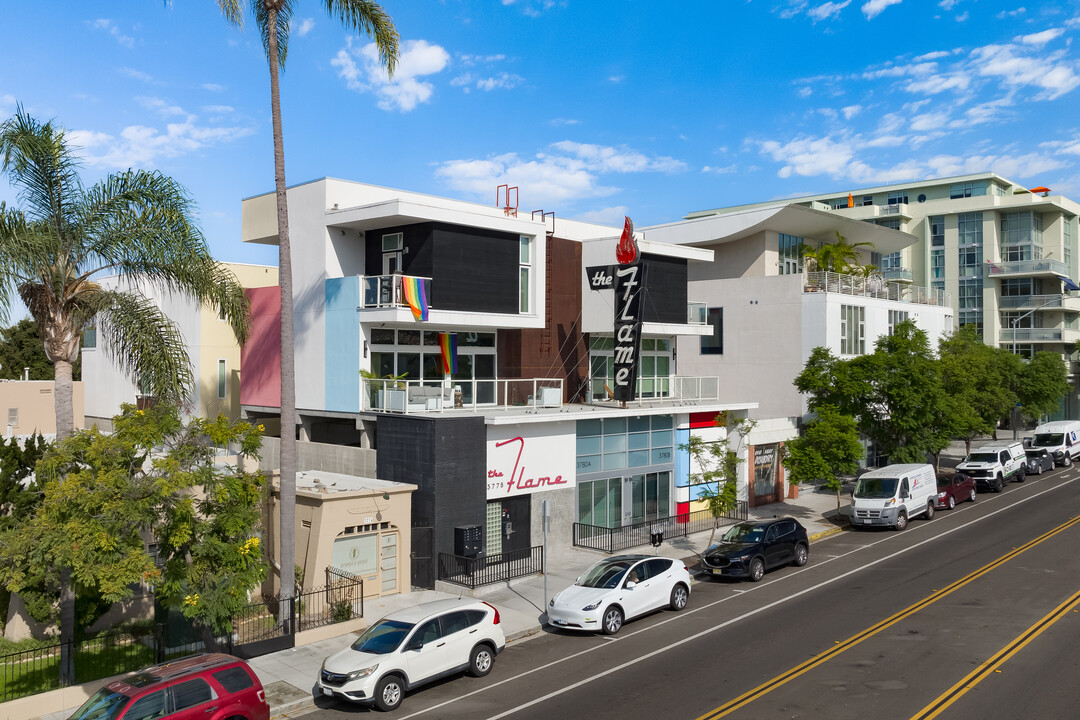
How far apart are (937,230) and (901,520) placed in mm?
58538

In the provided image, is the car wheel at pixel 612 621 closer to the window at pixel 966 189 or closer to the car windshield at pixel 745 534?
the car windshield at pixel 745 534

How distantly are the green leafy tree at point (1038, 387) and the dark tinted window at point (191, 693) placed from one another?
5548 centimetres

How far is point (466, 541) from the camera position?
2509 cm

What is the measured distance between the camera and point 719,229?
5000cm

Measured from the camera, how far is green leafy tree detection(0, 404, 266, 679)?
1467cm

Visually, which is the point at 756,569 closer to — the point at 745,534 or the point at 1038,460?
the point at 745,534

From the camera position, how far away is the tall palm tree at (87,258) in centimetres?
1722

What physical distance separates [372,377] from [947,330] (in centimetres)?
4708

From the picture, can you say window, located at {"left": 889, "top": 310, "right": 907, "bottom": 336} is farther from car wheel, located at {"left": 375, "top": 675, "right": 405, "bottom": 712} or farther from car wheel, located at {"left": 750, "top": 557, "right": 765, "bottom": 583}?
car wheel, located at {"left": 375, "top": 675, "right": 405, "bottom": 712}

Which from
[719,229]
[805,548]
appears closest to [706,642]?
[805,548]

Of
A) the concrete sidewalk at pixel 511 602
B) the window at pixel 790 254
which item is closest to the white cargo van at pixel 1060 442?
the window at pixel 790 254

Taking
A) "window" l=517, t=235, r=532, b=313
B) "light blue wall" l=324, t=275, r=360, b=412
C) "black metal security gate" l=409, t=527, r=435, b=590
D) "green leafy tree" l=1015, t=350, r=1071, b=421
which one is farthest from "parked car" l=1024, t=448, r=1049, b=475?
"light blue wall" l=324, t=275, r=360, b=412

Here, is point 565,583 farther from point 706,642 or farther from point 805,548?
point 805,548

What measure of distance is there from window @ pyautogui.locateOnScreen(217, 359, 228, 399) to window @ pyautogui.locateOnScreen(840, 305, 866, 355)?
33.0 meters
